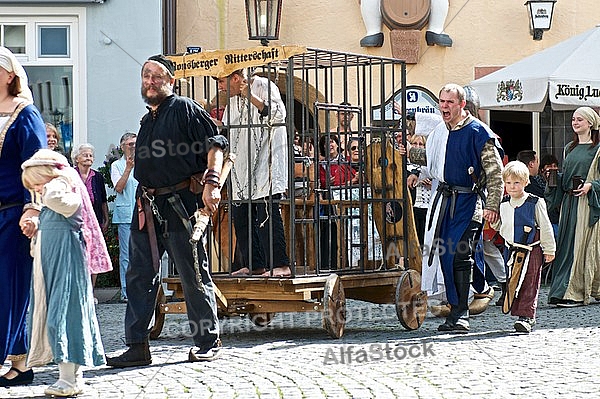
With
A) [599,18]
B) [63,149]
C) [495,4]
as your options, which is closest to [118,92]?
[63,149]

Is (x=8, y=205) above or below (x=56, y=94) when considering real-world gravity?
below

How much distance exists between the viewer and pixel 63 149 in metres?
15.8

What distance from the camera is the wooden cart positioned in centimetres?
915

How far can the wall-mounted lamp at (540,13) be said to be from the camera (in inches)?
671

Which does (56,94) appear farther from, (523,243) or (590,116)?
(523,243)

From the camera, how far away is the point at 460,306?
9562 mm

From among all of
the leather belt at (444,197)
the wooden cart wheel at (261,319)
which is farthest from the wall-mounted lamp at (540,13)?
the wooden cart wheel at (261,319)

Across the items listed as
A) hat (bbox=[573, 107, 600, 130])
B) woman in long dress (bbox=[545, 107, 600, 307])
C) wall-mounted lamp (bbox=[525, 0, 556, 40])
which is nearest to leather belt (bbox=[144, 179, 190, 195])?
woman in long dress (bbox=[545, 107, 600, 307])

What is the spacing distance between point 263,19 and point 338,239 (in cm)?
684

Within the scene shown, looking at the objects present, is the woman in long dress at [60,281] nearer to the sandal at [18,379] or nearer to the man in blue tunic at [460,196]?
the sandal at [18,379]

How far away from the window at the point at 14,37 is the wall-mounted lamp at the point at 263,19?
2.81m

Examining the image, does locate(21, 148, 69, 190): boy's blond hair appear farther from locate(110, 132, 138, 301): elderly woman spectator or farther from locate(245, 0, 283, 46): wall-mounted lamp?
locate(245, 0, 283, 46): wall-mounted lamp

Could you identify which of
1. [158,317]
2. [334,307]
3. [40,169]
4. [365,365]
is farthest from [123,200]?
[40,169]

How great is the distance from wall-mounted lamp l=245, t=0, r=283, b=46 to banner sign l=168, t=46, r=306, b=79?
21.8ft
